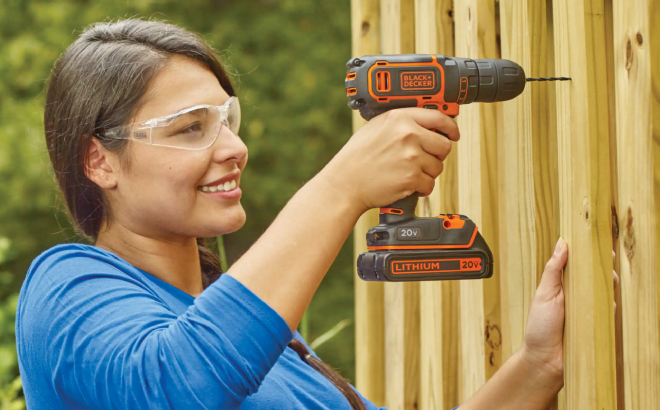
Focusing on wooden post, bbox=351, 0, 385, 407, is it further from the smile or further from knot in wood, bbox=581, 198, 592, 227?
knot in wood, bbox=581, 198, 592, 227

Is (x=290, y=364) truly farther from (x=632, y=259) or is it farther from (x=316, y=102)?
(x=316, y=102)

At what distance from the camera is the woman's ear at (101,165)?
1464mm

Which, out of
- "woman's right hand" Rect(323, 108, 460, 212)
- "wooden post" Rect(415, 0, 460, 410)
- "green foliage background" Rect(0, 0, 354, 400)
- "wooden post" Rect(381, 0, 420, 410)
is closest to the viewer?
"woman's right hand" Rect(323, 108, 460, 212)

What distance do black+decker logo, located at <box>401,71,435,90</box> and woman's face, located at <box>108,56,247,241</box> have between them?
0.39 metres

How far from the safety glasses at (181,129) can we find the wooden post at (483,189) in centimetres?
61

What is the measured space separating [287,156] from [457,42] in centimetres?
431

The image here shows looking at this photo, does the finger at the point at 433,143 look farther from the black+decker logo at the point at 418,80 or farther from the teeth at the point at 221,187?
the teeth at the point at 221,187

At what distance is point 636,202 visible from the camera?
3.95 feet

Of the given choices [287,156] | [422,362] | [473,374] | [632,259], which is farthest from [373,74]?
[287,156]

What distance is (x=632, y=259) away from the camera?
4.02ft

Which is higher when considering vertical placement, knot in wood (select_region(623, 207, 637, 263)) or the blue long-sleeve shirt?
knot in wood (select_region(623, 207, 637, 263))

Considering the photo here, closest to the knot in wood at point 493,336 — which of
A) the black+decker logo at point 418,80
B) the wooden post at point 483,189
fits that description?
the wooden post at point 483,189

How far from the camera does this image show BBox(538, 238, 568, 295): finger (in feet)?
4.40

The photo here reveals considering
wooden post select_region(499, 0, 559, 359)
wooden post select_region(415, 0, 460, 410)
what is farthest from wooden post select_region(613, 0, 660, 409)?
wooden post select_region(415, 0, 460, 410)
